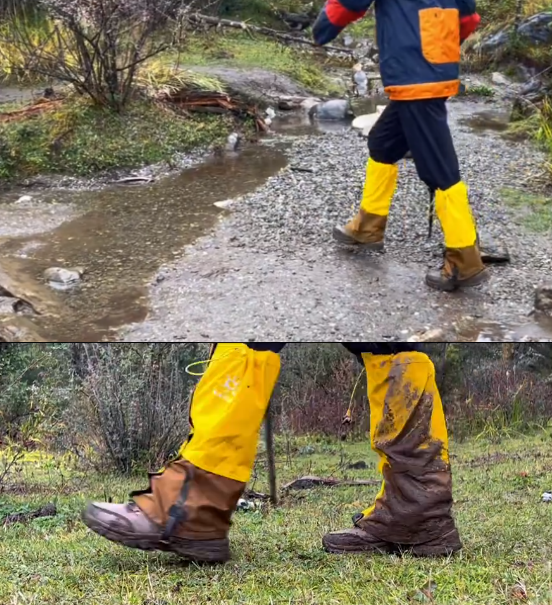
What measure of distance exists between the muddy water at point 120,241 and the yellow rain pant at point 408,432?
137cm

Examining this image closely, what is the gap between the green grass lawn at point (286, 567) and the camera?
177 centimetres

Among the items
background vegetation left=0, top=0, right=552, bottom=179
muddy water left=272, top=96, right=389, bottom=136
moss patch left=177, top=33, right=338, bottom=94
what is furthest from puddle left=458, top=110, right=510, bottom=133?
moss patch left=177, top=33, right=338, bottom=94

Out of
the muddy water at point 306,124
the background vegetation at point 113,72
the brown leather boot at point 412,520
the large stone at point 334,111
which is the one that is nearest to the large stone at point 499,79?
the muddy water at point 306,124

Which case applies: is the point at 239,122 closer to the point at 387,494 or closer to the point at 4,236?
the point at 4,236

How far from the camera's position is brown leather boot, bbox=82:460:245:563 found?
1984mm

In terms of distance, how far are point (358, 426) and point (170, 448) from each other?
7.79 ft

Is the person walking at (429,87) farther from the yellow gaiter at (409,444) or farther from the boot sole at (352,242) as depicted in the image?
the yellow gaiter at (409,444)

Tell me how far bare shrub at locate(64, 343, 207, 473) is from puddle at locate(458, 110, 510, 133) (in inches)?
152

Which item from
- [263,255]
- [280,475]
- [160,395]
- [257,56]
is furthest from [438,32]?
[257,56]

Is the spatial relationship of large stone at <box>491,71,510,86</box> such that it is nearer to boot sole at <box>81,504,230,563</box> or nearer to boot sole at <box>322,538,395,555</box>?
boot sole at <box>322,538,395,555</box>

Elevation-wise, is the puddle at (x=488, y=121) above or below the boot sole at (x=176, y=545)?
below

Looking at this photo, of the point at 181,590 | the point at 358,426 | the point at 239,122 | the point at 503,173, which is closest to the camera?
the point at 181,590

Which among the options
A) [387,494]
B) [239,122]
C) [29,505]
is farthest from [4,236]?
[239,122]

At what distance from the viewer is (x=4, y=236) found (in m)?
4.20
